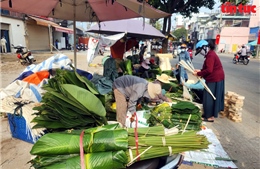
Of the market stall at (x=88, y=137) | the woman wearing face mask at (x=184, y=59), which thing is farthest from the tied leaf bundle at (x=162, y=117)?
the woman wearing face mask at (x=184, y=59)

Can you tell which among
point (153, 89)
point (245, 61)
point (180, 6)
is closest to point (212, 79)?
point (153, 89)

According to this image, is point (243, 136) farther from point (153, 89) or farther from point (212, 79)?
point (153, 89)

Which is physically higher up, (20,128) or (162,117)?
(162,117)

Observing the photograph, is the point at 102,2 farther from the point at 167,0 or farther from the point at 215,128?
the point at 167,0

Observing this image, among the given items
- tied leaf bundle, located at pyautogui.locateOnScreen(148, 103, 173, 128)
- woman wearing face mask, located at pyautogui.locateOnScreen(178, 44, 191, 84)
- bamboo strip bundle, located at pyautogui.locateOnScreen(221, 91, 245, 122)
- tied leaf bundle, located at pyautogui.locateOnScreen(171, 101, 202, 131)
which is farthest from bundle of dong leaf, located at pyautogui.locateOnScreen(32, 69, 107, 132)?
woman wearing face mask, located at pyautogui.locateOnScreen(178, 44, 191, 84)

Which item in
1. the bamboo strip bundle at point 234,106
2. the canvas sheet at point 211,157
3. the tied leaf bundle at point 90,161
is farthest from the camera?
the bamboo strip bundle at point 234,106

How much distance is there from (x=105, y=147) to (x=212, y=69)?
303 cm

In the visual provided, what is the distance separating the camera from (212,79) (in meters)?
3.75

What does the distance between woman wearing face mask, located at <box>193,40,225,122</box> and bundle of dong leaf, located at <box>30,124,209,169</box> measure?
8.62 ft

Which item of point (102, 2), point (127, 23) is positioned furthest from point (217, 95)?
point (127, 23)

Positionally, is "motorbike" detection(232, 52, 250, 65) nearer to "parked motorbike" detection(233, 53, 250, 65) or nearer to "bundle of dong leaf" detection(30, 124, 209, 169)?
"parked motorbike" detection(233, 53, 250, 65)

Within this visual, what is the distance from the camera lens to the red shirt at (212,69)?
142 inches

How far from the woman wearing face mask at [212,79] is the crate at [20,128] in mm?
3080

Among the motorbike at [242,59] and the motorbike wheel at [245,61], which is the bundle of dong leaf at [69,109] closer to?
the motorbike at [242,59]
